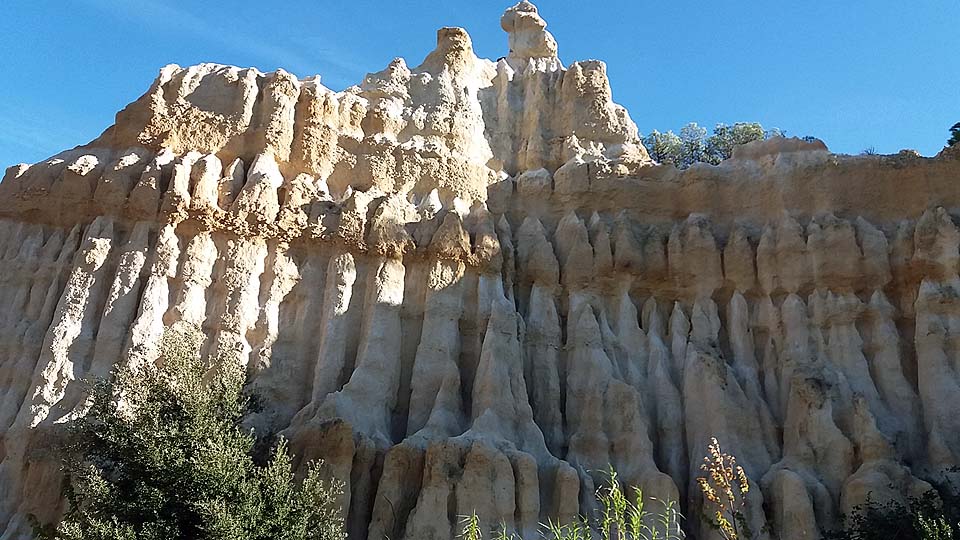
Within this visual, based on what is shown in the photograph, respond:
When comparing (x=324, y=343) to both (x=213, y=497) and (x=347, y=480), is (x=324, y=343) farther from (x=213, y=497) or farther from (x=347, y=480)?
(x=213, y=497)

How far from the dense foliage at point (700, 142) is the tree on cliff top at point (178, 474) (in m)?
26.4

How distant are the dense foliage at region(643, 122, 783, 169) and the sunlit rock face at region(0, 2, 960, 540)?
1313 cm

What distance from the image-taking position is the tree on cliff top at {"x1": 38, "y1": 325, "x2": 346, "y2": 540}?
12.6 metres

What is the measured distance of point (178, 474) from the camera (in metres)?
13.0

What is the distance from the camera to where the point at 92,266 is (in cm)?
1834

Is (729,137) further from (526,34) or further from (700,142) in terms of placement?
(526,34)

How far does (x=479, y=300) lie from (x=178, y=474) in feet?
28.7

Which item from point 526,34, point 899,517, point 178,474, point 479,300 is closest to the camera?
point 178,474

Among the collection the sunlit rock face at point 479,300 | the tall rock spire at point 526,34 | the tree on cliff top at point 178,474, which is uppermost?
the tall rock spire at point 526,34

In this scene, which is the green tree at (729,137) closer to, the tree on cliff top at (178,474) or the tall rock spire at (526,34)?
the tall rock spire at (526,34)

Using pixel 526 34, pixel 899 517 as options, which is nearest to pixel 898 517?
pixel 899 517

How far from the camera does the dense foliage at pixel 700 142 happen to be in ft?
121

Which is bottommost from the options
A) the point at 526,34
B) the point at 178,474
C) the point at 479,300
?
the point at 178,474

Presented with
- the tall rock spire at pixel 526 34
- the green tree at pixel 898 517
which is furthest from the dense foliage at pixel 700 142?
the green tree at pixel 898 517
